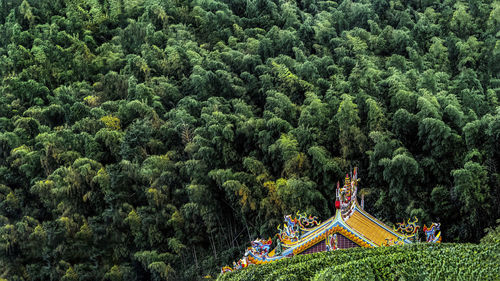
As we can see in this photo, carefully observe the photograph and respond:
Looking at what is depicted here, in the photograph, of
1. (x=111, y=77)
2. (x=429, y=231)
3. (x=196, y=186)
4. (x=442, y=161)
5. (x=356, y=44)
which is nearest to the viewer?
(x=429, y=231)

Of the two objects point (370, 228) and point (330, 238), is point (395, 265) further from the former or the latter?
point (370, 228)

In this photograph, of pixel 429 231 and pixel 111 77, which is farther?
pixel 111 77

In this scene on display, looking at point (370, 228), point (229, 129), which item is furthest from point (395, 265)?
point (229, 129)

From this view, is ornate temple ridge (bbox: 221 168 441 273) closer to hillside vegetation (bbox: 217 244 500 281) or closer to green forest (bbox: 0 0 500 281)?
hillside vegetation (bbox: 217 244 500 281)

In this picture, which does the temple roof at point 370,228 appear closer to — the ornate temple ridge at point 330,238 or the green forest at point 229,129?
the ornate temple ridge at point 330,238

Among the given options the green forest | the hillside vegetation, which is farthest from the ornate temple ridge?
the green forest

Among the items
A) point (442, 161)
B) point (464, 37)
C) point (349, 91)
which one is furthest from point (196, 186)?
point (464, 37)

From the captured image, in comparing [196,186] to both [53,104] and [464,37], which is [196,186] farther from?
[464,37]
